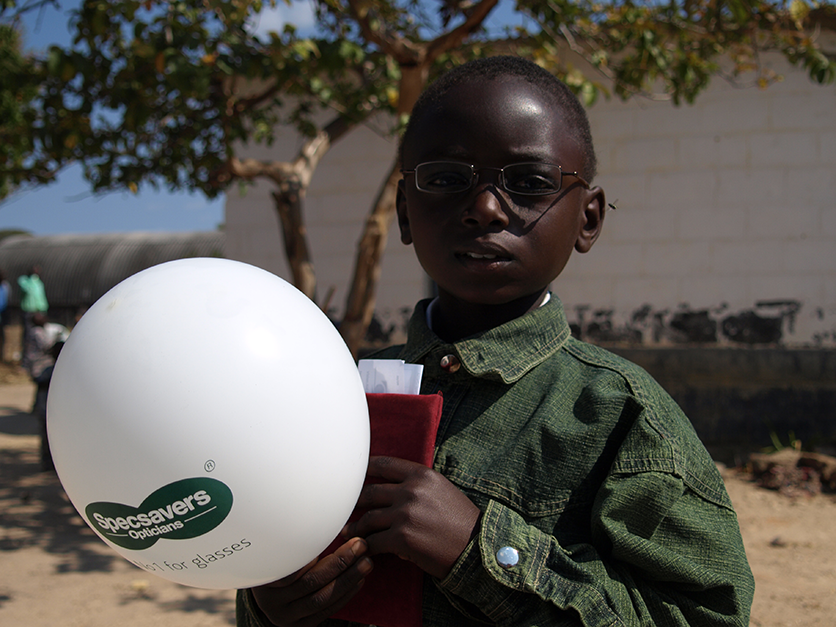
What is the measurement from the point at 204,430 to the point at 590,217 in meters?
0.79

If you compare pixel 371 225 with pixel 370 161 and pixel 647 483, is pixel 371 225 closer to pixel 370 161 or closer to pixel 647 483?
pixel 370 161

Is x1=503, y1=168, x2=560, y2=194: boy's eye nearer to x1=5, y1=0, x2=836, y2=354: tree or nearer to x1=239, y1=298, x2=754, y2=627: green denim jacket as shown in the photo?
x1=239, y1=298, x2=754, y2=627: green denim jacket

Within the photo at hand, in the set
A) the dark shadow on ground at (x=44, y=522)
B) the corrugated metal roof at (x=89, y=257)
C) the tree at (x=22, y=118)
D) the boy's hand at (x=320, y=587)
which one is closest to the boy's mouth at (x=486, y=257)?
the boy's hand at (x=320, y=587)

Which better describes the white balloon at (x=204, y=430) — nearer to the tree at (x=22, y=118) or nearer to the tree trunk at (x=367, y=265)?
the tree trunk at (x=367, y=265)

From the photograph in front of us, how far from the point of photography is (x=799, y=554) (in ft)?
12.5

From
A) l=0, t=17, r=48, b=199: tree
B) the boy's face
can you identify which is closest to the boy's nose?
the boy's face

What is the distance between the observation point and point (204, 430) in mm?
839

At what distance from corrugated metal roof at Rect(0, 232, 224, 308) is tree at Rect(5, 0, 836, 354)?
1026cm

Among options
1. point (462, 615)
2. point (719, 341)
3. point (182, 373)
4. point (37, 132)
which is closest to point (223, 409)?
point (182, 373)

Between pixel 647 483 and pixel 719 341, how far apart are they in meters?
5.37

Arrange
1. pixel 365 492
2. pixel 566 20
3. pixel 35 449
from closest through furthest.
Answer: pixel 365 492 → pixel 566 20 → pixel 35 449

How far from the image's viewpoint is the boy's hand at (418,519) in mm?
924

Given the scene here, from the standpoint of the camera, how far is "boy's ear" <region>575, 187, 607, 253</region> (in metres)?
1.25

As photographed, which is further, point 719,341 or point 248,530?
point 719,341
